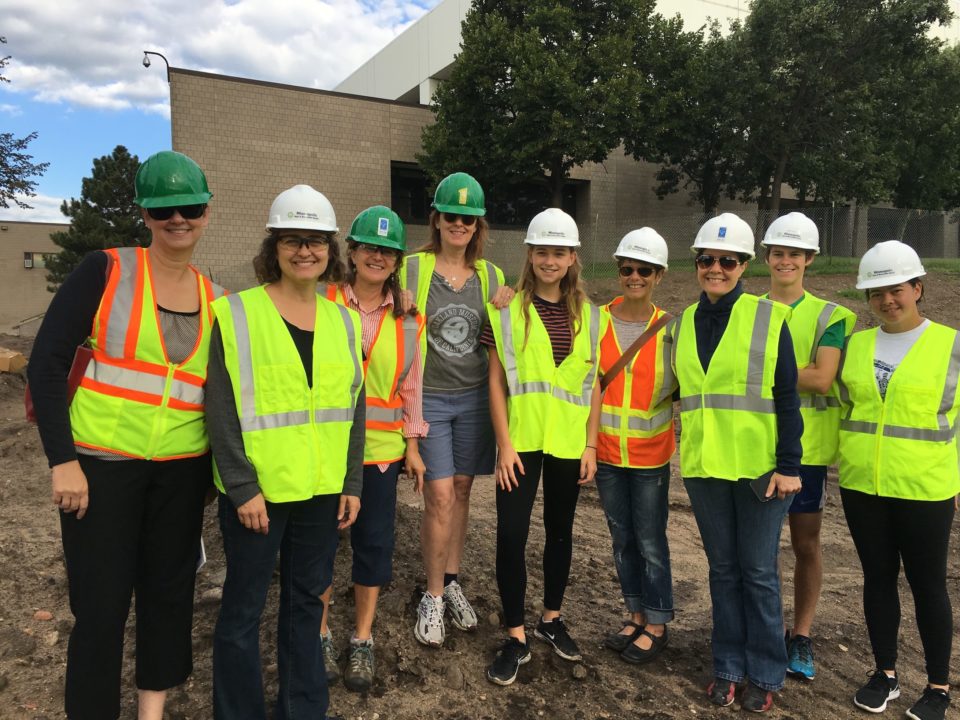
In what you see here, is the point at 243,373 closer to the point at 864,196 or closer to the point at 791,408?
the point at 791,408

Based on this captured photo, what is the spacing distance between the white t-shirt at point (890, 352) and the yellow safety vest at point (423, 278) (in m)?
1.95

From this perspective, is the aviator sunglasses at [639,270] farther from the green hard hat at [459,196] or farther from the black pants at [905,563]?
the black pants at [905,563]

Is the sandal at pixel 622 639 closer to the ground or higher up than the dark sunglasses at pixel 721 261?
closer to the ground

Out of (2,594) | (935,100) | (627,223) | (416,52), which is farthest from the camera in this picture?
(416,52)

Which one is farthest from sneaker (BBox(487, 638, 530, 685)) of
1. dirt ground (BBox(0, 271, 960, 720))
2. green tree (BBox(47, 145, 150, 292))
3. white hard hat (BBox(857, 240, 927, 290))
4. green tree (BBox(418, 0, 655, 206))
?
green tree (BBox(47, 145, 150, 292))

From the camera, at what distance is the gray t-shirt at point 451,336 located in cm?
367

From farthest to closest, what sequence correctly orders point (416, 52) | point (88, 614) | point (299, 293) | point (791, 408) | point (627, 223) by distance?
point (416, 52), point (627, 223), point (791, 408), point (299, 293), point (88, 614)

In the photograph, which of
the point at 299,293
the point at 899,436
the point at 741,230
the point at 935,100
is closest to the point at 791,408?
the point at 899,436

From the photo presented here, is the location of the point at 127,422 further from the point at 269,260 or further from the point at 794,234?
the point at 794,234

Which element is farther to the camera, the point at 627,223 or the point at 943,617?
the point at 627,223

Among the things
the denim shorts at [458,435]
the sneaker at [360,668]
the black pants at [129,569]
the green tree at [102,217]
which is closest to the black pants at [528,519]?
the denim shorts at [458,435]

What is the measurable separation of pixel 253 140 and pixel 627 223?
13880 mm

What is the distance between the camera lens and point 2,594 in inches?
168

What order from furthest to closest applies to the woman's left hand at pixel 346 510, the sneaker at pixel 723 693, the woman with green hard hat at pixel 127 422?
the sneaker at pixel 723 693
the woman's left hand at pixel 346 510
the woman with green hard hat at pixel 127 422
